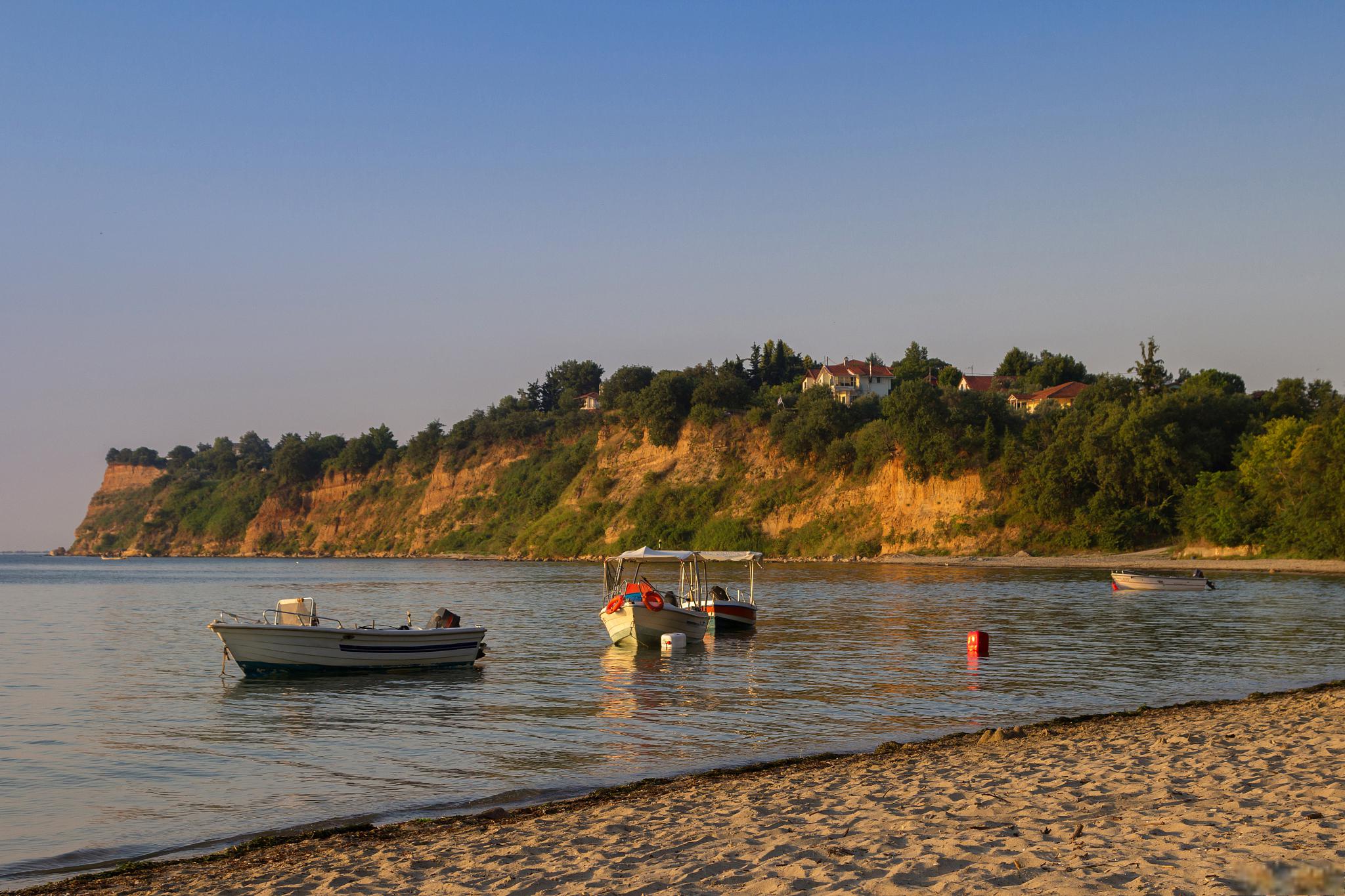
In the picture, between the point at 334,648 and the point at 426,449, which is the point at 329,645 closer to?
the point at 334,648

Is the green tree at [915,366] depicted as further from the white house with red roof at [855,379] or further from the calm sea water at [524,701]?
the calm sea water at [524,701]

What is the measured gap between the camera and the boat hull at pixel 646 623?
99.6 feet

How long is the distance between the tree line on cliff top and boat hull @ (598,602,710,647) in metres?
55.3

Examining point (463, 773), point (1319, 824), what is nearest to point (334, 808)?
point (463, 773)

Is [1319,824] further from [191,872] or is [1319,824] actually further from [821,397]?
[821,397]

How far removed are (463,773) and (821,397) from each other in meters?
96.3

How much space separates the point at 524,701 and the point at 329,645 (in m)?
5.90

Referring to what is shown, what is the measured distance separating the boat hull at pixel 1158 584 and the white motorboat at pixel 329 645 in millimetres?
38566

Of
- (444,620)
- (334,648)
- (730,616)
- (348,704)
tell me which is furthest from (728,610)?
(348,704)

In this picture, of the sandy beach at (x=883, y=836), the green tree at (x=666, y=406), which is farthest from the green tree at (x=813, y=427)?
the sandy beach at (x=883, y=836)

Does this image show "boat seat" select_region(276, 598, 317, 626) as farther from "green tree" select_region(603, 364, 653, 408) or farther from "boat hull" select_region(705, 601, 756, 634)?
"green tree" select_region(603, 364, 653, 408)

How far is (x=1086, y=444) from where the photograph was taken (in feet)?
278

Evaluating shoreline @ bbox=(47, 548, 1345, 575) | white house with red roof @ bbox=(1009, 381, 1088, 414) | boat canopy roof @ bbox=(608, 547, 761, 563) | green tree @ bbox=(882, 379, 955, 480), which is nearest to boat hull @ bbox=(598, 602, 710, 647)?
boat canopy roof @ bbox=(608, 547, 761, 563)

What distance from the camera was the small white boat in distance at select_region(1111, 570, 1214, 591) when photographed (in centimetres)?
5294
